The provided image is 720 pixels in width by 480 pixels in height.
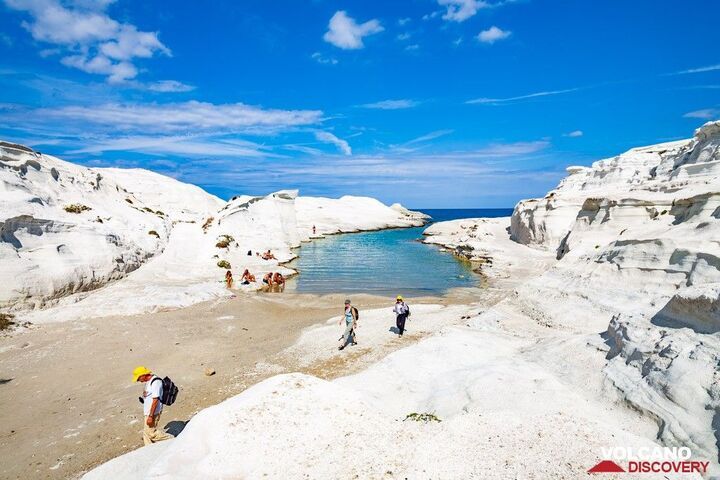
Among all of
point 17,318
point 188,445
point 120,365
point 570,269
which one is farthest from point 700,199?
point 17,318

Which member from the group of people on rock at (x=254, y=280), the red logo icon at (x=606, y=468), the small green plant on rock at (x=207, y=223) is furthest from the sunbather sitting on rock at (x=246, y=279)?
the red logo icon at (x=606, y=468)

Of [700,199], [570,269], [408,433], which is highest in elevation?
[700,199]

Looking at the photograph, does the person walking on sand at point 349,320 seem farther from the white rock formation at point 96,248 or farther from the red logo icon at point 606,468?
the white rock formation at point 96,248

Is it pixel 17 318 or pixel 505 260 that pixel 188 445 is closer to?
pixel 17 318

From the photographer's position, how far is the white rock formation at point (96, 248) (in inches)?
776

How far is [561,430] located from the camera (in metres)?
6.62

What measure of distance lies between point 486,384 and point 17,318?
774 inches

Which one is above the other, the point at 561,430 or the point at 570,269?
the point at 570,269

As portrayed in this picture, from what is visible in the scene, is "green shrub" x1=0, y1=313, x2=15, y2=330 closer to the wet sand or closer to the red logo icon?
the wet sand

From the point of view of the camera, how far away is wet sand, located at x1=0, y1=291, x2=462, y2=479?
30.9 ft

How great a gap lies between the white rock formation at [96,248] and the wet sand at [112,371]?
2.55 metres

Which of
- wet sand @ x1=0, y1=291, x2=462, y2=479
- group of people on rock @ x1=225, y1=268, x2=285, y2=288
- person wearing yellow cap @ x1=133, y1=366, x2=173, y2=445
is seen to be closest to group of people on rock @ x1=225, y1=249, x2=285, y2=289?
group of people on rock @ x1=225, y1=268, x2=285, y2=288

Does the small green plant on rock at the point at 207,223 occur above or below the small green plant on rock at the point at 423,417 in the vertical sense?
above

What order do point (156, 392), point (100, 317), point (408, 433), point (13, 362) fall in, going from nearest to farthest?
1. point (408, 433)
2. point (156, 392)
3. point (13, 362)
4. point (100, 317)
